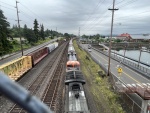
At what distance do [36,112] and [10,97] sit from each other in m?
0.20

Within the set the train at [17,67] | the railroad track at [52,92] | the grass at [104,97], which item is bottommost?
the grass at [104,97]

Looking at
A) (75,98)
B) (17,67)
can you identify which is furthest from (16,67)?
(75,98)

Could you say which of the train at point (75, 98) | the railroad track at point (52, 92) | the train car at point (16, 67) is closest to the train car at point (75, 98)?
the train at point (75, 98)

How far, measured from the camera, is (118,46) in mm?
161750

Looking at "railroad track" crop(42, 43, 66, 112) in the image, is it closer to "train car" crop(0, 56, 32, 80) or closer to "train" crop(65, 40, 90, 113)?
"train" crop(65, 40, 90, 113)

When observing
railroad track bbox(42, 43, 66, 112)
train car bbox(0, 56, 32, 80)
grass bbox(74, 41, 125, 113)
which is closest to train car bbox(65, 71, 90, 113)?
railroad track bbox(42, 43, 66, 112)

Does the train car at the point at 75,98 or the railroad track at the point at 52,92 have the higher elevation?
the train car at the point at 75,98

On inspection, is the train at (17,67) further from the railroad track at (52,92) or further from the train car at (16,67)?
the railroad track at (52,92)

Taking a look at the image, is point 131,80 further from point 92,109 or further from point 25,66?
point 25,66

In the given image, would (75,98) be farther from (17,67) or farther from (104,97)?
(17,67)

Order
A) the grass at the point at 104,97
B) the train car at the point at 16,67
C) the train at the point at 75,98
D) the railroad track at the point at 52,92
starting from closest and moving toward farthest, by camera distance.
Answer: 1. the train at the point at 75,98
2. the grass at the point at 104,97
3. the railroad track at the point at 52,92
4. the train car at the point at 16,67

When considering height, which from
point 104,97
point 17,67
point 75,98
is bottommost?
point 104,97

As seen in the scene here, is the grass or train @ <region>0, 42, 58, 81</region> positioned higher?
train @ <region>0, 42, 58, 81</region>

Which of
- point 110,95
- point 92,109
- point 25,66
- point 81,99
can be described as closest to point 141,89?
point 110,95
